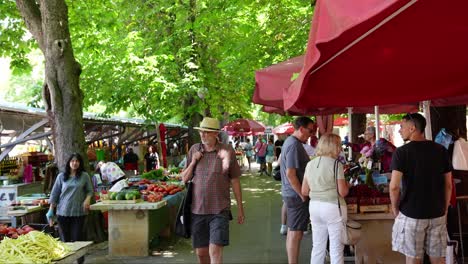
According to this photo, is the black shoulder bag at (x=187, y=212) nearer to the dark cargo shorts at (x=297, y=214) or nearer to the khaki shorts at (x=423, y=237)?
the dark cargo shorts at (x=297, y=214)

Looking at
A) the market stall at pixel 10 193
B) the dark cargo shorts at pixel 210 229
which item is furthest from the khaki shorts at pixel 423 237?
the market stall at pixel 10 193

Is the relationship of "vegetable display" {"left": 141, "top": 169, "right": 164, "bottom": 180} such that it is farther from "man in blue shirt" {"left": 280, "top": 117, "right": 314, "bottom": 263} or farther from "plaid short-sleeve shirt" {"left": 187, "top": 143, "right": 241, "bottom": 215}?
"plaid short-sleeve shirt" {"left": 187, "top": 143, "right": 241, "bottom": 215}

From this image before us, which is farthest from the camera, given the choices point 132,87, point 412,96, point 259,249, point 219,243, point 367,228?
point 132,87

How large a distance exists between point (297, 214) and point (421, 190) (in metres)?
1.86

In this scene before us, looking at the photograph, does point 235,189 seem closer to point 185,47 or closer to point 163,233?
point 163,233

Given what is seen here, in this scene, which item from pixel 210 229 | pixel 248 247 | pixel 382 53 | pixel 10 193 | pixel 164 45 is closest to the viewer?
pixel 382 53

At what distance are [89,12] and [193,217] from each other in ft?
31.3

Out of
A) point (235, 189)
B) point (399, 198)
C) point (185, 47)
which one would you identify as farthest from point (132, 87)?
point (399, 198)

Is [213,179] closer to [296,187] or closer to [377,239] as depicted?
[296,187]

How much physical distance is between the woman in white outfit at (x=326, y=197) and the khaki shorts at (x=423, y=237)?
0.68 meters

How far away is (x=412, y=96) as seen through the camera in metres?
4.63

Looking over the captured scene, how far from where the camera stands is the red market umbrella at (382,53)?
204 cm

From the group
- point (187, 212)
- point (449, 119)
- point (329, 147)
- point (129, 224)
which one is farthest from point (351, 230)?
point (129, 224)

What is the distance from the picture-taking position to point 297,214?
608 cm
